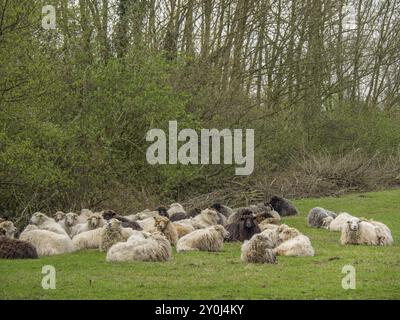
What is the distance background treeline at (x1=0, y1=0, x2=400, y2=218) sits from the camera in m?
21.0

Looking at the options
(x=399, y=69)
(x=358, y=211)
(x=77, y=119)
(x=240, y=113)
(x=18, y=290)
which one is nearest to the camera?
(x=18, y=290)

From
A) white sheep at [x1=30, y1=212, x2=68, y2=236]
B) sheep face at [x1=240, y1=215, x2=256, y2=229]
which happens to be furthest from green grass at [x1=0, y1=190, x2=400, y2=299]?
white sheep at [x1=30, y1=212, x2=68, y2=236]

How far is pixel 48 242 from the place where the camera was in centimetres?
1609

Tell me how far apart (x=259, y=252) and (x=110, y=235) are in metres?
3.56

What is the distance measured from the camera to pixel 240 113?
31844mm

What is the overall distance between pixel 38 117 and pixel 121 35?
28.5 ft

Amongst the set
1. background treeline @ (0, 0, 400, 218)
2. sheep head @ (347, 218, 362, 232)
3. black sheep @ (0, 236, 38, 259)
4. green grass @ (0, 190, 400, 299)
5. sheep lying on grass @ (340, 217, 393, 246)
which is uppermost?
background treeline @ (0, 0, 400, 218)

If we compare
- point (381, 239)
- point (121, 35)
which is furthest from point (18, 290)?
point (121, 35)

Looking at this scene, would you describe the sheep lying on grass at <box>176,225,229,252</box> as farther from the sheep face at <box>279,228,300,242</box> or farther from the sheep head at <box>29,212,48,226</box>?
the sheep head at <box>29,212,48,226</box>

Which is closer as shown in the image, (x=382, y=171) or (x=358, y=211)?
(x=358, y=211)

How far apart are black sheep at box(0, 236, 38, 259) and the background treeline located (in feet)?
15.6

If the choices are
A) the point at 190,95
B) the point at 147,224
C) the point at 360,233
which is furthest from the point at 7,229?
the point at 190,95

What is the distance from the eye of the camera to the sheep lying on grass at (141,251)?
1413 centimetres

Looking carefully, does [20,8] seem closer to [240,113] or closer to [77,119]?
[77,119]
